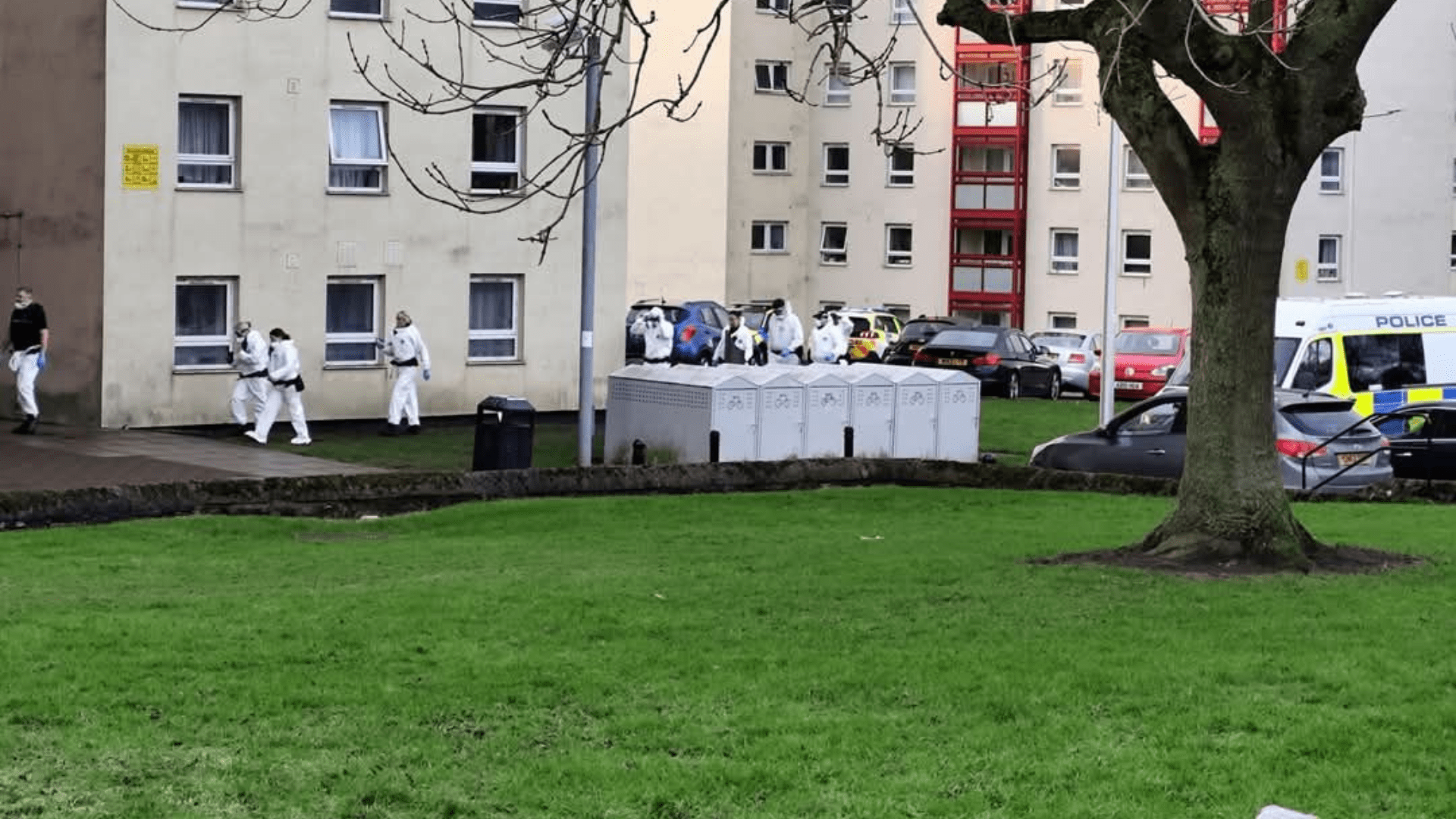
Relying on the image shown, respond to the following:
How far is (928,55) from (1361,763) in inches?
2567

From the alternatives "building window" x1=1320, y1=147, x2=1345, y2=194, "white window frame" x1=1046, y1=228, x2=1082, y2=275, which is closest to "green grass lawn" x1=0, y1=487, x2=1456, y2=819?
"building window" x1=1320, y1=147, x2=1345, y2=194

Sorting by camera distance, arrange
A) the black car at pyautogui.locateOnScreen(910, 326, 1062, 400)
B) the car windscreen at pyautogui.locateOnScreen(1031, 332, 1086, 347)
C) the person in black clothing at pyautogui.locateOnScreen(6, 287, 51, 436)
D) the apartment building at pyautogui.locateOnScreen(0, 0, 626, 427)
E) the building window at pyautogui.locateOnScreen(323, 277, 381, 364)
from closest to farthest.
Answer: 1. the person in black clothing at pyautogui.locateOnScreen(6, 287, 51, 436)
2. the apartment building at pyautogui.locateOnScreen(0, 0, 626, 427)
3. the building window at pyautogui.locateOnScreen(323, 277, 381, 364)
4. the black car at pyautogui.locateOnScreen(910, 326, 1062, 400)
5. the car windscreen at pyautogui.locateOnScreen(1031, 332, 1086, 347)

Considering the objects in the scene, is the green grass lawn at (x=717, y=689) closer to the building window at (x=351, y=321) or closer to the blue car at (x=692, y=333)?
the building window at (x=351, y=321)

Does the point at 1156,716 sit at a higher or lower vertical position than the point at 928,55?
lower

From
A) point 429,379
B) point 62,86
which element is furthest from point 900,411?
point 62,86

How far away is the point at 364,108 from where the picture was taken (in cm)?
3834

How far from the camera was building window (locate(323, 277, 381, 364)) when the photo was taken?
38219 millimetres

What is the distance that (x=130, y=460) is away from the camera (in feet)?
98.1

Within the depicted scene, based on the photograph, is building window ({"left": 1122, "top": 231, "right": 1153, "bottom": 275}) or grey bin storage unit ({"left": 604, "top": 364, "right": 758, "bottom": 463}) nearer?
grey bin storage unit ({"left": 604, "top": 364, "right": 758, "bottom": 463})

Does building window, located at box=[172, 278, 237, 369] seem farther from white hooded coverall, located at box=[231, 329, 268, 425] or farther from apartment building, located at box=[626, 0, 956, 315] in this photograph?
apartment building, located at box=[626, 0, 956, 315]

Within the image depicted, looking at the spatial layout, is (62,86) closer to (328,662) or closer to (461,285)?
(461,285)

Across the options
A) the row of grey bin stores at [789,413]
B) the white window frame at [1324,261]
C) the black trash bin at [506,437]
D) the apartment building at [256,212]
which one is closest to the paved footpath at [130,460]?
the black trash bin at [506,437]

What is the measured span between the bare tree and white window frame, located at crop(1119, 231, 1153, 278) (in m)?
54.6

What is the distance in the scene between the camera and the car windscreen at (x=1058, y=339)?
57.2 m
